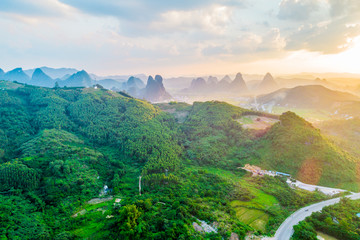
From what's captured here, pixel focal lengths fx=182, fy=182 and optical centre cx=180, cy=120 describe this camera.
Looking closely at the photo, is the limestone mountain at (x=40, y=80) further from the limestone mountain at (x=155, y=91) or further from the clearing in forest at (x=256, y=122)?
the clearing in forest at (x=256, y=122)

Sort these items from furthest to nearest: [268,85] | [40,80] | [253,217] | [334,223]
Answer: [268,85] < [40,80] < [253,217] < [334,223]

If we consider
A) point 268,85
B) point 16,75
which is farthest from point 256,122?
point 16,75

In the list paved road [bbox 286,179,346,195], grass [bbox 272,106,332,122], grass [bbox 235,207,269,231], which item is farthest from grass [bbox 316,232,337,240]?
grass [bbox 272,106,332,122]

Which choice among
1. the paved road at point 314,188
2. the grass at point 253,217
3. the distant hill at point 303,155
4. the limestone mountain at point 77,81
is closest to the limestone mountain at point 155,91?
the limestone mountain at point 77,81

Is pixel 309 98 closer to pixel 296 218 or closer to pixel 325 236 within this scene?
pixel 296 218

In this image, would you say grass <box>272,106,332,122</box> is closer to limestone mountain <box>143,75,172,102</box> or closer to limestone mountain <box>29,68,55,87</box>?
limestone mountain <box>143,75,172,102</box>

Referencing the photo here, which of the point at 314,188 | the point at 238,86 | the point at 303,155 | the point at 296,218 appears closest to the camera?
the point at 296,218
